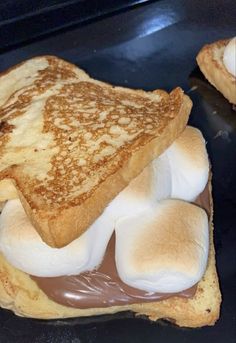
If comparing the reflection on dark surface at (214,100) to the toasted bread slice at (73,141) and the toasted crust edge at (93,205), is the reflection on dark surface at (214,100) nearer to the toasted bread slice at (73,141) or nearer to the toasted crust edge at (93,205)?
the toasted bread slice at (73,141)

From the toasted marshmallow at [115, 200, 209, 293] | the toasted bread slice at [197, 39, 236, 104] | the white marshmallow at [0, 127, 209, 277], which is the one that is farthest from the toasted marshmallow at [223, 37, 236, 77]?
the toasted marshmallow at [115, 200, 209, 293]

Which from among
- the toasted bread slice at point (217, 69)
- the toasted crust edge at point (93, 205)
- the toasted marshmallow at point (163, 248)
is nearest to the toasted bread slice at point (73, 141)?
the toasted crust edge at point (93, 205)

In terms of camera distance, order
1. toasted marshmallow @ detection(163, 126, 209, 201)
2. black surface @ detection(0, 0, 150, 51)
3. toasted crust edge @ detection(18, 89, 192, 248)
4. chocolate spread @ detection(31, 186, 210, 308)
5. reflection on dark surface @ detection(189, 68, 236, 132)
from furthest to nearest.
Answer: black surface @ detection(0, 0, 150, 51)
reflection on dark surface @ detection(189, 68, 236, 132)
toasted marshmallow @ detection(163, 126, 209, 201)
chocolate spread @ detection(31, 186, 210, 308)
toasted crust edge @ detection(18, 89, 192, 248)

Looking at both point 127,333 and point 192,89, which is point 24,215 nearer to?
point 127,333

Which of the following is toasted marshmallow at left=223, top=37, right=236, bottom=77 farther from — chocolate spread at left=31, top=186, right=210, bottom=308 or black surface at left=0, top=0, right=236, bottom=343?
chocolate spread at left=31, top=186, right=210, bottom=308

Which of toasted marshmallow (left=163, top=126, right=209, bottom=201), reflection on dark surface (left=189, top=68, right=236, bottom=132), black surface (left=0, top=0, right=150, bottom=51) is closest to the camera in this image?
toasted marshmallow (left=163, top=126, right=209, bottom=201)

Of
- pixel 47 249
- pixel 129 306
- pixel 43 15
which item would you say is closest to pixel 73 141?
pixel 47 249

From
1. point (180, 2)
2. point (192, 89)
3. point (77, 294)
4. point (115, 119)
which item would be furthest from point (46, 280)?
point (180, 2)

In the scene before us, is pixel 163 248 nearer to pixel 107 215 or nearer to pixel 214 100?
pixel 107 215
